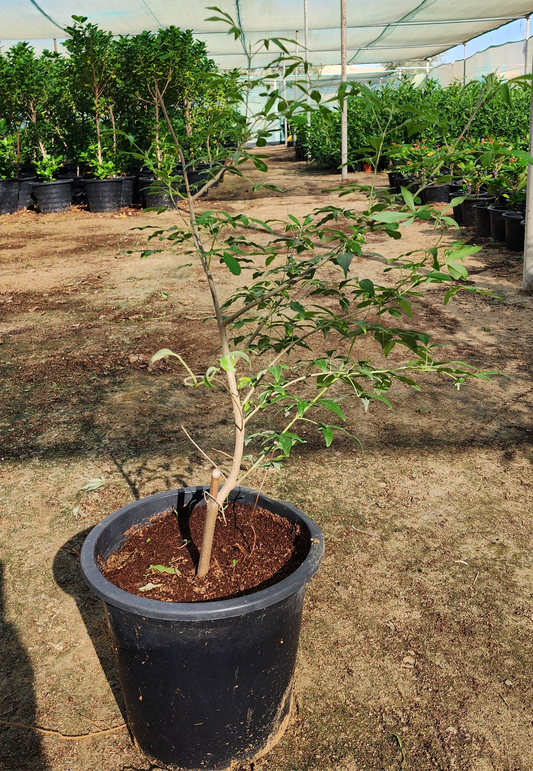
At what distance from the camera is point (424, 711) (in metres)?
1.64

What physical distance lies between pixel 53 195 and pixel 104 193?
740 mm

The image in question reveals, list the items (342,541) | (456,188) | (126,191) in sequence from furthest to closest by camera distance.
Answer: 1. (126,191)
2. (456,188)
3. (342,541)

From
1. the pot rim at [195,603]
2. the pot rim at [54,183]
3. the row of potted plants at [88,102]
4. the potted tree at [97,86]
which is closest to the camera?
the pot rim at [195,603]

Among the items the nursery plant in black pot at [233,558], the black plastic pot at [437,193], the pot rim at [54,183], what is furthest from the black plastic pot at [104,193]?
the nursery plant in black pot at [233,558]

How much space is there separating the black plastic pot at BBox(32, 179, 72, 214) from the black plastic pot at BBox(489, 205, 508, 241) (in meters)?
6.07

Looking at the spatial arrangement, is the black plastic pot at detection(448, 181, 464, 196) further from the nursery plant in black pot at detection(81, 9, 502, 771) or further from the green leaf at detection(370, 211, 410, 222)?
the green leaf at detection(370, 211, 410, 222)

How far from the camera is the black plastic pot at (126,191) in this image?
9875 millimetres

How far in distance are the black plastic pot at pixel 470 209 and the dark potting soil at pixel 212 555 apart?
21.8 ft

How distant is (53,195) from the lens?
956 cm

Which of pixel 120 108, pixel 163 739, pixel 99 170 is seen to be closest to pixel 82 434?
pixel 163 739

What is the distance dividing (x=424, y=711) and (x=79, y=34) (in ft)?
31.4

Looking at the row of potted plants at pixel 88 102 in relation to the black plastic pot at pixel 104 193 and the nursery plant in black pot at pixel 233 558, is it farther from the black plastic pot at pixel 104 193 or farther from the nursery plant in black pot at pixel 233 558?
the nursery plant in black pot at pixel 233 558

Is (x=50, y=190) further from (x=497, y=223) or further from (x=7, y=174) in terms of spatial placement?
(x=497, y=223)

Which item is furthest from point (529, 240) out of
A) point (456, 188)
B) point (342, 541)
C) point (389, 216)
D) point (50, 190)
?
point (50, 190)
